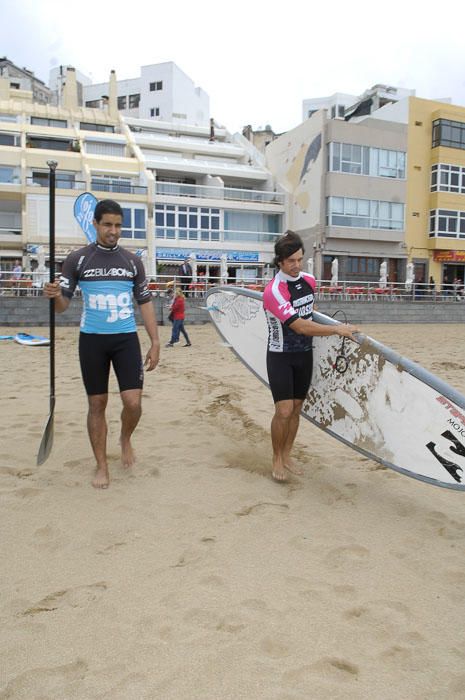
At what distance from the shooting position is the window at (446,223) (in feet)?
114

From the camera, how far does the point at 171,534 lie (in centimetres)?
288

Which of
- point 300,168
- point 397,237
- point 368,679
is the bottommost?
point 368,679

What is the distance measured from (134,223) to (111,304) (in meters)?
29.7

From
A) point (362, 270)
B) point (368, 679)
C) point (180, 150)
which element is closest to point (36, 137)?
point (180, 150)

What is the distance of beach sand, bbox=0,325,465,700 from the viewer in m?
1.84

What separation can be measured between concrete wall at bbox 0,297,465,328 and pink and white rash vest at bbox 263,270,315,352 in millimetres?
12333

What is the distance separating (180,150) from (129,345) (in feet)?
125

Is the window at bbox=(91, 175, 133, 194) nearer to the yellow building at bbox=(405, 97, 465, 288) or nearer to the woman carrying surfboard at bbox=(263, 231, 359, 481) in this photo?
the yellow building at bbox=(405, 97, 465, 288)

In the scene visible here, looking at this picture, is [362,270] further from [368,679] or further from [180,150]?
[368,679]

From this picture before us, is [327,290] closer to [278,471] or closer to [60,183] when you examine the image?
[60,183]

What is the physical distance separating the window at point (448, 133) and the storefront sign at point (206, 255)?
1424cm

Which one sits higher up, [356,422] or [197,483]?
[356,422]

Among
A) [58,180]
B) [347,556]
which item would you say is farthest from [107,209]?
[58,180]

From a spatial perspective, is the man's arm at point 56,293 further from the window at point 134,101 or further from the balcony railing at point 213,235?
the window at point 134,101
